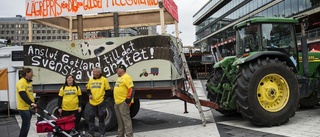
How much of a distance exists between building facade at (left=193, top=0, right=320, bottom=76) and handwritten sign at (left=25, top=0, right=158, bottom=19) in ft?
15.1

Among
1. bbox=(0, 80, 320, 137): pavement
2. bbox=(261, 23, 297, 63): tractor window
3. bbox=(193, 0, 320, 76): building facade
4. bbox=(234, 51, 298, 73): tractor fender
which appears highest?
bbox=(193, 0, 320, 76): building facade

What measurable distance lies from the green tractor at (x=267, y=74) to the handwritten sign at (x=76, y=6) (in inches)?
106

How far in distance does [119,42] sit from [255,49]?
355 centimetres

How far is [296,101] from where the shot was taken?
24.6ft

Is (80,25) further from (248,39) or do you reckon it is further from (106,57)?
(248,39)

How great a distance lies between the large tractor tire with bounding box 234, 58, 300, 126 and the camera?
7117mm

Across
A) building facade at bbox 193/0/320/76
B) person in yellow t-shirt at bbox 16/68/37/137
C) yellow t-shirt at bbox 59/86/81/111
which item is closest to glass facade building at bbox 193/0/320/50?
building facade at bbox 193/0/320/76

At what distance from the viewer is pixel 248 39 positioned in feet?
27.1

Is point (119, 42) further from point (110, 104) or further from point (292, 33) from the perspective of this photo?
point (292, 33)

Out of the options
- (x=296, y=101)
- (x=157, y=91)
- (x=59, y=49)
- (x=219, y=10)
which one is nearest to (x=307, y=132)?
(x=296, y=101)

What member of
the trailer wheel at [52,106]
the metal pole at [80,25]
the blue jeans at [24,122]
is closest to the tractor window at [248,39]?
the metal pole at [80,25]

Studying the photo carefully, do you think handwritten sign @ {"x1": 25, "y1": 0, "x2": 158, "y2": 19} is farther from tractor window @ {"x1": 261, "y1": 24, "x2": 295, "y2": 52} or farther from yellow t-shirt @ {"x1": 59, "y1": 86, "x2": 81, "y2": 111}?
tractor window @ {"x1": 261, "y1": 24, "x2": 295, "y2": 52}

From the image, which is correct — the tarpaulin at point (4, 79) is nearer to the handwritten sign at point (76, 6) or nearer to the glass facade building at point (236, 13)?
the handwritten sign at point (76, 6)

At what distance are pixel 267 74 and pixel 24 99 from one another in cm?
549
